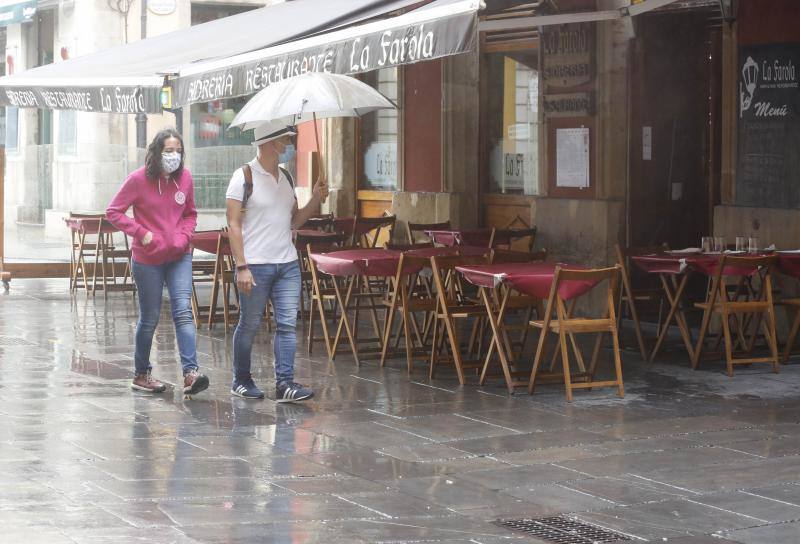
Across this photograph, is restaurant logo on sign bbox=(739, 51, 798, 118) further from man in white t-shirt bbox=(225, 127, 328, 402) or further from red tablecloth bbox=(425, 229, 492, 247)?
man in white t-shirt bbox=(225, 127, 328, 402)

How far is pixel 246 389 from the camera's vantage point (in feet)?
30.7

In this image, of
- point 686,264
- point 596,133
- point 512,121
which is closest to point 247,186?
point 686,264

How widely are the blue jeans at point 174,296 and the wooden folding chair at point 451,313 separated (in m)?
1.65

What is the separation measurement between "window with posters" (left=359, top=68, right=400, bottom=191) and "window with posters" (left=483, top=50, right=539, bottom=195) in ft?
6.19

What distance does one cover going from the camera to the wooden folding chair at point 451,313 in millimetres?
9891

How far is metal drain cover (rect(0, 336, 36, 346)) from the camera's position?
469 inches

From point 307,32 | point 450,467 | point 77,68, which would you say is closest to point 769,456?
point 450,467

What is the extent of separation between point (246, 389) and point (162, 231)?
1.12 m

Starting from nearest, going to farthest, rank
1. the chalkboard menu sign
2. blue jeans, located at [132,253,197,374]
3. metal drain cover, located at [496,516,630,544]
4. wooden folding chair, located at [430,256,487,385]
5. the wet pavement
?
metal drain cover, located at [496,516,630,544], the wet pavement, blue jeans, located at [132,253,197,374], wooden folding chair, located at [430,256,487,385], the chalkboard menu sign

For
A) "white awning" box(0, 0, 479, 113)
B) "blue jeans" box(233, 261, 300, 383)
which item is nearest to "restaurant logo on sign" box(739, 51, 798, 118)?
"white awning" box(0, 0, 479, 113)

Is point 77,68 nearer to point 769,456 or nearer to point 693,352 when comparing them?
point 693,352

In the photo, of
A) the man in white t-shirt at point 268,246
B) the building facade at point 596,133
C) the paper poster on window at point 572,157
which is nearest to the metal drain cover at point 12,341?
the man in white t-shirt at point 268,246

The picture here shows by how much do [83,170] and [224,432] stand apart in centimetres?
1808

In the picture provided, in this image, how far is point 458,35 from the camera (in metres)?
8.82
